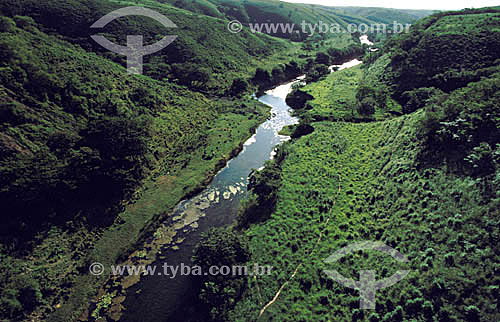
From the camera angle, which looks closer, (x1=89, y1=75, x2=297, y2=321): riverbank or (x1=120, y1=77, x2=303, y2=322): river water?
(x1=120, y1=77, x2=303, y2=322): river water

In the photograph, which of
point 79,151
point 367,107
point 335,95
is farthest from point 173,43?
point 367,107

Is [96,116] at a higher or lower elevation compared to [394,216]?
higher

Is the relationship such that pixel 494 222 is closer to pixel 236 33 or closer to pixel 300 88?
pixel 300 88

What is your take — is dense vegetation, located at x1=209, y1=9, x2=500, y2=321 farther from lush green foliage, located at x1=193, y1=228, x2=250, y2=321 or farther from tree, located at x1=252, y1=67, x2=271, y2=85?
tree, located at x1=252, y1=67, x2=271, y2=85

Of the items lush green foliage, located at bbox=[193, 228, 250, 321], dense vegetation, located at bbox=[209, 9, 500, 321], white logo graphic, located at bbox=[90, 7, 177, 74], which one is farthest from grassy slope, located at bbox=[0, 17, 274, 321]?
dense vegetation, located at bbox=[209, 9, 500, 321]

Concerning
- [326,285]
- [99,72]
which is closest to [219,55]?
[99,72]

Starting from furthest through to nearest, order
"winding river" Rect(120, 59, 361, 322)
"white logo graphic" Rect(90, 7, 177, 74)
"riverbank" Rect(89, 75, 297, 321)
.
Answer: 1. "white logo graphic" Rect(90, 7, 177, 74)
2. "riverbank" Rect(89, 75, 297, 321)
3. "winding river" Rect(120, 59, 361, 322)

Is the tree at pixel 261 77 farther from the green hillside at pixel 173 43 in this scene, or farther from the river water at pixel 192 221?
the river water at pixel 192 221

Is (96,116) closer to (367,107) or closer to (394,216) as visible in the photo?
(394,216)
